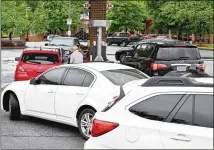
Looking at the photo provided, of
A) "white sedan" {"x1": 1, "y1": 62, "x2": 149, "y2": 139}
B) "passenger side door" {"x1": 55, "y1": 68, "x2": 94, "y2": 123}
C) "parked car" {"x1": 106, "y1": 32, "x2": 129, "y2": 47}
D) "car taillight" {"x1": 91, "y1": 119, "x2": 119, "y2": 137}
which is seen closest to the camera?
"car taillight" {"x1": 91, "y1": 119, "x2": 119, "y2": 137}

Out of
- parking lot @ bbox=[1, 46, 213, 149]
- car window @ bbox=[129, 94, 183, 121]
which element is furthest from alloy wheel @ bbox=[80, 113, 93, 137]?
car window @ bbox=[129, 94, 183, 121]

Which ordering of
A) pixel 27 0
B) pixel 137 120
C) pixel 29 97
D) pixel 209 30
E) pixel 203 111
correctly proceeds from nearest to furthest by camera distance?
pixel 203 111 < pixel 137 120 < pixel 29 97 < pixel 209 30 < pixel 27 0

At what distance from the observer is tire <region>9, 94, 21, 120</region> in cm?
988

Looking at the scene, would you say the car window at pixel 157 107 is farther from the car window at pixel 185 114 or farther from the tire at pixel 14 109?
the tire at pixel 14 109

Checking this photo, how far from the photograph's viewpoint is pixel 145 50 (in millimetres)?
14688

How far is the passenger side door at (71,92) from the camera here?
27.6ft

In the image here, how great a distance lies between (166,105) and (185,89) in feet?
0.83

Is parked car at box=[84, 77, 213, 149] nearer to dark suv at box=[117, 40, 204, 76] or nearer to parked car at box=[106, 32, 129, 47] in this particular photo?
dark suv at box=[117, 40, 204, 76]

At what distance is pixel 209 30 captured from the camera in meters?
52.3

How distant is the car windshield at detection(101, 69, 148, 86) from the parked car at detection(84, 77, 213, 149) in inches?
134

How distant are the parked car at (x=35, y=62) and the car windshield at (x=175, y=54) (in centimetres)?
308

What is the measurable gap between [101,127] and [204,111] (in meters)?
1.10

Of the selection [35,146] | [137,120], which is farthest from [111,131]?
[35,146]

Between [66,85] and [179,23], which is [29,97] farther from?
[179,23]
